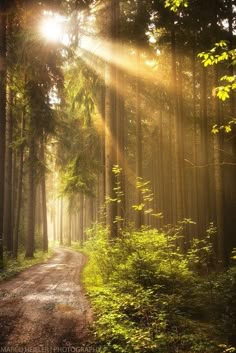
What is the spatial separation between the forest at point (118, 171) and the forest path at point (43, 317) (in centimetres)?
3

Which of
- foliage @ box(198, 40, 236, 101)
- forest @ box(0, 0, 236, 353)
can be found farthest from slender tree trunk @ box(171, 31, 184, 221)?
foliage @ box(198, 40, 236, 101)

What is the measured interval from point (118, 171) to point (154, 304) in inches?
151

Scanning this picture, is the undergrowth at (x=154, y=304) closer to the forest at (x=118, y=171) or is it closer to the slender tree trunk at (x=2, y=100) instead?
the forest at (x=118, y=171)

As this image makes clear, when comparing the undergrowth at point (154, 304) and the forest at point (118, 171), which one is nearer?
the undergrowth at point (154, 304)

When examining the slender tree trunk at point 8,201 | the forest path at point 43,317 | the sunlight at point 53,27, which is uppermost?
the sunlight at point 53,27

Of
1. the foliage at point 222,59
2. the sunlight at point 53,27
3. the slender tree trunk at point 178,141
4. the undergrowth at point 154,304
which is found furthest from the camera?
the slender tree trunk at point 178,141

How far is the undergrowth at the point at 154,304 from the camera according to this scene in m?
6.20

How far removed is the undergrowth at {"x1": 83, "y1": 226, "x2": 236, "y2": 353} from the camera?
6.20 metres

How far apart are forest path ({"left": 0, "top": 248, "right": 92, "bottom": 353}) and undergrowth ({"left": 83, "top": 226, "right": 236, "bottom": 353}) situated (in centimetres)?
42

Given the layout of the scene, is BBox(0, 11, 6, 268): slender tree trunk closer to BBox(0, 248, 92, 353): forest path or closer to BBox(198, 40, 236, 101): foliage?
BBox(0, 248, 92, 353): forest path

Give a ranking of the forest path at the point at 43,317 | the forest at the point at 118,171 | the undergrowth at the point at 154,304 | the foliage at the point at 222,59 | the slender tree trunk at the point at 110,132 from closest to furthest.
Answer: the foliage at the point at 222,59
the forest path at the point at 43,317
the undergrowth at the point at 154,304
the forest at the point at 118,171
the slender tree trunk at the point at 110,132

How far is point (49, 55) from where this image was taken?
14.6 meters

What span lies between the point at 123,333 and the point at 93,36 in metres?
12.1

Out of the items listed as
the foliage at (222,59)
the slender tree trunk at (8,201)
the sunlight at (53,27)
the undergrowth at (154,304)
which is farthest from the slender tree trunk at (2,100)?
the foliage at (222,59)
